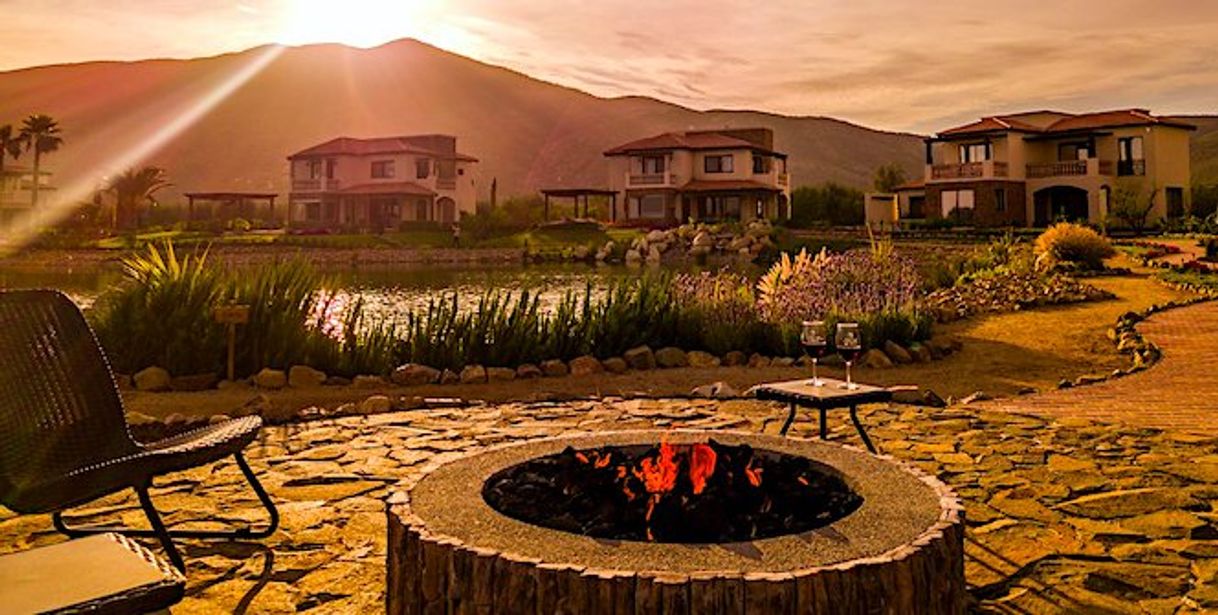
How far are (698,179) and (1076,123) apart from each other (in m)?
19.9

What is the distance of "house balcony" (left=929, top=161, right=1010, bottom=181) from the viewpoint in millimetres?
42406

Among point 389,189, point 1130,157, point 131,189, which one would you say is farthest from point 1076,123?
point 131,189

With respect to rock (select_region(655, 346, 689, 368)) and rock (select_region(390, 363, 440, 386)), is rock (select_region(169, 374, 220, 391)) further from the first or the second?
rock (select_region(655, 346, 689, 368))

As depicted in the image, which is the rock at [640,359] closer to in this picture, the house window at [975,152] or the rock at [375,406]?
the rock at [375,406]

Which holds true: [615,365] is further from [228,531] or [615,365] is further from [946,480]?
[228,531]

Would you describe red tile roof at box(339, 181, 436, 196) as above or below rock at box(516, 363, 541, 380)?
above

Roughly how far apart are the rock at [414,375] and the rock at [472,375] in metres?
0.27

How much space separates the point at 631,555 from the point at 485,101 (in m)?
155

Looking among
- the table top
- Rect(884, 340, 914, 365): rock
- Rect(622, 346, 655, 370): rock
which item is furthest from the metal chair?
Rect(884, 340, 914, 365): rock

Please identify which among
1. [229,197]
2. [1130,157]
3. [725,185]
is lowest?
[1130,157]

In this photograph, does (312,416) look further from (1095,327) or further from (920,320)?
(1095,327)

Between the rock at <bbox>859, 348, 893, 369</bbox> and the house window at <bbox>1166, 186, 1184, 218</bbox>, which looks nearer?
the rock at <bbox>859, 348, 893, 369</bbox>

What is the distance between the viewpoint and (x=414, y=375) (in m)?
9.32

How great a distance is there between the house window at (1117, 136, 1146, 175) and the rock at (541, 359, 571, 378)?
41.1m
